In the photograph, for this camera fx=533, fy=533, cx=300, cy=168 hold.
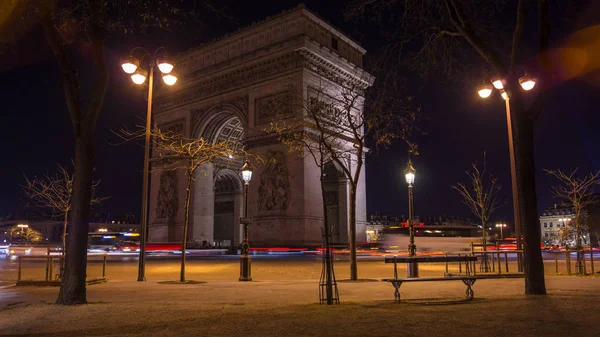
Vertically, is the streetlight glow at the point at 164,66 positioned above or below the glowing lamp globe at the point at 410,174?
above

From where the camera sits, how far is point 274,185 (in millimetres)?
36750

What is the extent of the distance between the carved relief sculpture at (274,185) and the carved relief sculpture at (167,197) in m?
9.72

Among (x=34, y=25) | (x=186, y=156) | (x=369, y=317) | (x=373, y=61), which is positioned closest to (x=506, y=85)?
(x=373, y=61)

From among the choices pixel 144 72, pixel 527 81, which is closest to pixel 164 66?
pixel 144 72

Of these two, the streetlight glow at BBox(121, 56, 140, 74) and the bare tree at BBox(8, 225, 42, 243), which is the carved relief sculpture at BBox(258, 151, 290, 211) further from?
the bare tree at BBox(8, 225, 42, 243)

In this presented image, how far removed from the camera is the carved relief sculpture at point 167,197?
4369 centimetres

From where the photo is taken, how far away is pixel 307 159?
3647 centimetres

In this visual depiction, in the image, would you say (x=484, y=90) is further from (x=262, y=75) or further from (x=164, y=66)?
(x=262, y=75)

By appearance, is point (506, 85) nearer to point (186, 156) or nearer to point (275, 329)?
point (275, 329)

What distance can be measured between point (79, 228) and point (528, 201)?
900cm

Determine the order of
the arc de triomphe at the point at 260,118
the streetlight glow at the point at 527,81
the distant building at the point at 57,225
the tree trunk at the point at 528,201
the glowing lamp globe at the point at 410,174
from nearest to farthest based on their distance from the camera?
the tree trunk at the point at 528,201 → the streetlight glow at the point at 527,81 → the glowing lamp globe at the point at 410,174 → the arc de triomphe at the point at 260,118 → the distant building at the point at 57,225

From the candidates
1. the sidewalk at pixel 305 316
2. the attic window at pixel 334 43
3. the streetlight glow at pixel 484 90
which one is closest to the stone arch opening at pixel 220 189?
the attic window at pixel 334 43

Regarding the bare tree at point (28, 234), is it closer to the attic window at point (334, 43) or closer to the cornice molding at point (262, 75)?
the cornice molding at point (262, 75)

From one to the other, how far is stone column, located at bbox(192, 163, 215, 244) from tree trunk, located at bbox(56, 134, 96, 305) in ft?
107
